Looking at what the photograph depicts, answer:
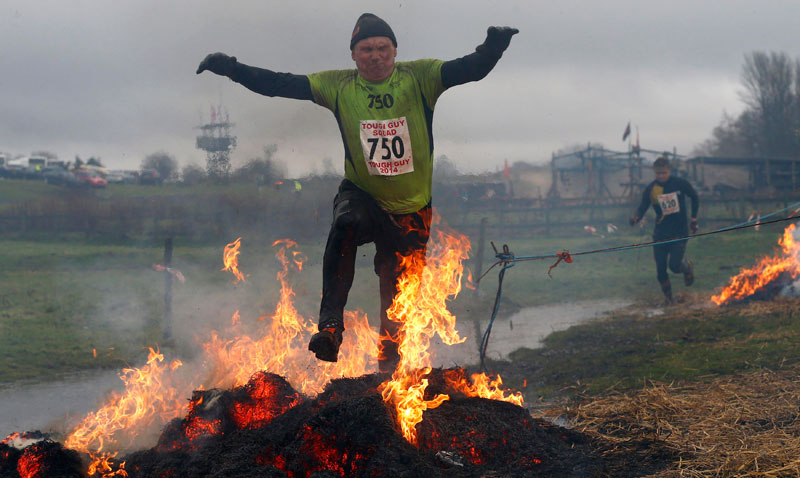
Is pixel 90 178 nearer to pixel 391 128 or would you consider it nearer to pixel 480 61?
pixel 391 128

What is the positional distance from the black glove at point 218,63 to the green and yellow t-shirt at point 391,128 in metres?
0.66

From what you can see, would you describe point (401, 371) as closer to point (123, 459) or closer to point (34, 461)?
point (123, 459)

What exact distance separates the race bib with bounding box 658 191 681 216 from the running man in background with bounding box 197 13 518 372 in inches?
329

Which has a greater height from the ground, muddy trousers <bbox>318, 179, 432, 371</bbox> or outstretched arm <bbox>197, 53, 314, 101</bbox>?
outstretched arm <bbox>197, 53, 314, 101</bbox>

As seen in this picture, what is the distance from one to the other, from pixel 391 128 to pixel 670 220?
8.89 meters

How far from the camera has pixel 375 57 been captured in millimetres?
5035

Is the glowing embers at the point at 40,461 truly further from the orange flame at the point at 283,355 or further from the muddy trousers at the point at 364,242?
the muddy trousers at the point at 364,242

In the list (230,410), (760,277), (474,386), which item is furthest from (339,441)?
(760,277)

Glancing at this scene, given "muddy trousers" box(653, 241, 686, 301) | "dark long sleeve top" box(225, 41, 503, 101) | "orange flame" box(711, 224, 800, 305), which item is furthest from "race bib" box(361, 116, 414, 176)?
"muddy trousers" box(653, 241, 686, 301)

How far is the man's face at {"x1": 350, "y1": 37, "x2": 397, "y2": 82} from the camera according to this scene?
504cm

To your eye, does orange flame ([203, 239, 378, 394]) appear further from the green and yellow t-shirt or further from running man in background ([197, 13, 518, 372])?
the green and yellow t-shirt

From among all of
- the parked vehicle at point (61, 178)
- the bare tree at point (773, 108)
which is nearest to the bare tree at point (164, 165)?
the parked vehicle at point (61, 178)

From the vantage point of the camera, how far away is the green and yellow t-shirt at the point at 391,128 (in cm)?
502

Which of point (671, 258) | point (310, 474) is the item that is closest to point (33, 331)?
point (310, 474)
